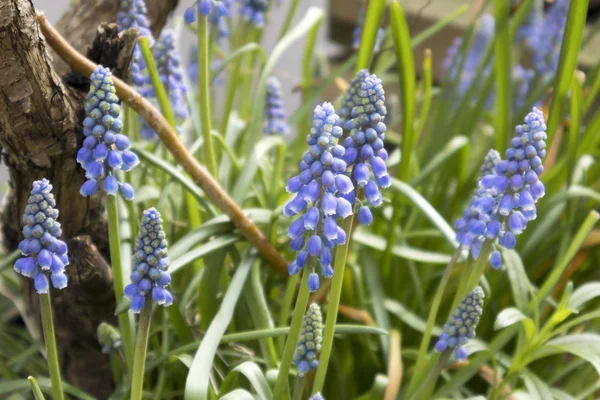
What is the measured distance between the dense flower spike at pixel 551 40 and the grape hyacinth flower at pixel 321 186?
1360mm

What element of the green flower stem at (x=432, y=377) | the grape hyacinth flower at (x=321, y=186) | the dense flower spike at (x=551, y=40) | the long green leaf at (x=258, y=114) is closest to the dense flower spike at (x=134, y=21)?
the long green leaf at (x=258, y=114)

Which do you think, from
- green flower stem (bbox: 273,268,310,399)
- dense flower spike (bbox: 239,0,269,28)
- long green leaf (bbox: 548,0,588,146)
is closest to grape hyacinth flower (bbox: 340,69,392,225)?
green flower stem (bbox: 273,268,310,399)

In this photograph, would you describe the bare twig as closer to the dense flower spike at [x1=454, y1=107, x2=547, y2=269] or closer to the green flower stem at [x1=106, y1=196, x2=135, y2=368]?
the green flower stem at [x1=106, y1=196, x2=135, y2=368]

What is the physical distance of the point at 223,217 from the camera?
49.3 inches

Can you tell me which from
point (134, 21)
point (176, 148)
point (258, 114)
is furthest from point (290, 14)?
point (176, 148)

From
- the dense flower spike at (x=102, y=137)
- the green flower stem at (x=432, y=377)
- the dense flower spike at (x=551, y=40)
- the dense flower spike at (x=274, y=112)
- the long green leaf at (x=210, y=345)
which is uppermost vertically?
the dense flower spike at (x=551, y=40)

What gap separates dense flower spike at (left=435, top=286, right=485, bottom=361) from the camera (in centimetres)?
97

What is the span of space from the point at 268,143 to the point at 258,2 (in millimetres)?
387

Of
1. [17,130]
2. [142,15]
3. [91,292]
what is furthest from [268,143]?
[17,130]

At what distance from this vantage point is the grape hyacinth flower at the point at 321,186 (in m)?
0.80

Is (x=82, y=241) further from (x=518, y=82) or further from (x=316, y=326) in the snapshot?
(x=518, y=82)

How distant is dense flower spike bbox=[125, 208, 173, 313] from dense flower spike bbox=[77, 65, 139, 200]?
10cm

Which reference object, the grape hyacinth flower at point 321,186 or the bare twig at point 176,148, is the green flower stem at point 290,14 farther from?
the grape hyacinth flower at point 321,186

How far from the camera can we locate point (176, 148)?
1.15m
